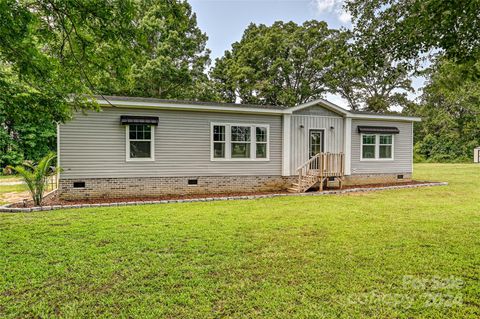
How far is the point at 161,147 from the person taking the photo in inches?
357

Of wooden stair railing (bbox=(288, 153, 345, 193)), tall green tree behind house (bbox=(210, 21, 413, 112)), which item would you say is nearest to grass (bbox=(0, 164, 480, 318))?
wooden stair railing (bbox=(288, 153, 345, 193))

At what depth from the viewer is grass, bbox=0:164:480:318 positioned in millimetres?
2576

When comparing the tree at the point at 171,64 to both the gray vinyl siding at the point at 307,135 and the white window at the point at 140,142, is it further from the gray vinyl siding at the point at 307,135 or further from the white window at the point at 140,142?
the gray vinyl siding at the point at 307,135

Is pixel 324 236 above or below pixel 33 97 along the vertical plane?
below

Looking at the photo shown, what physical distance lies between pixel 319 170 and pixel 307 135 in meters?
1.46

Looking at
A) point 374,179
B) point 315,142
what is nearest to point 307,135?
point 315,142

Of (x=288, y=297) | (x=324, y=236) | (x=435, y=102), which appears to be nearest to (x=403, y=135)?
(x=324, y=236)

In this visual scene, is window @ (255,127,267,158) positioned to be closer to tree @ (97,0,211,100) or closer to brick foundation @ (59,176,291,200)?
brick foundation @ (59,176,291,200)

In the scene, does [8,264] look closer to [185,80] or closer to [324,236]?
[324,236]

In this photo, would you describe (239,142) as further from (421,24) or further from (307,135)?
(421,24)

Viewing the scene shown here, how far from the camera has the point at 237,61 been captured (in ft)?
78.6

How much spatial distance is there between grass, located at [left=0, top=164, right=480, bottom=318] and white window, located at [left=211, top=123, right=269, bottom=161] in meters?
3.89

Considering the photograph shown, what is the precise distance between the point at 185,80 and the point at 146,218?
47.0 feet

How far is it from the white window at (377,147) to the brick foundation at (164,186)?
3731 mm
